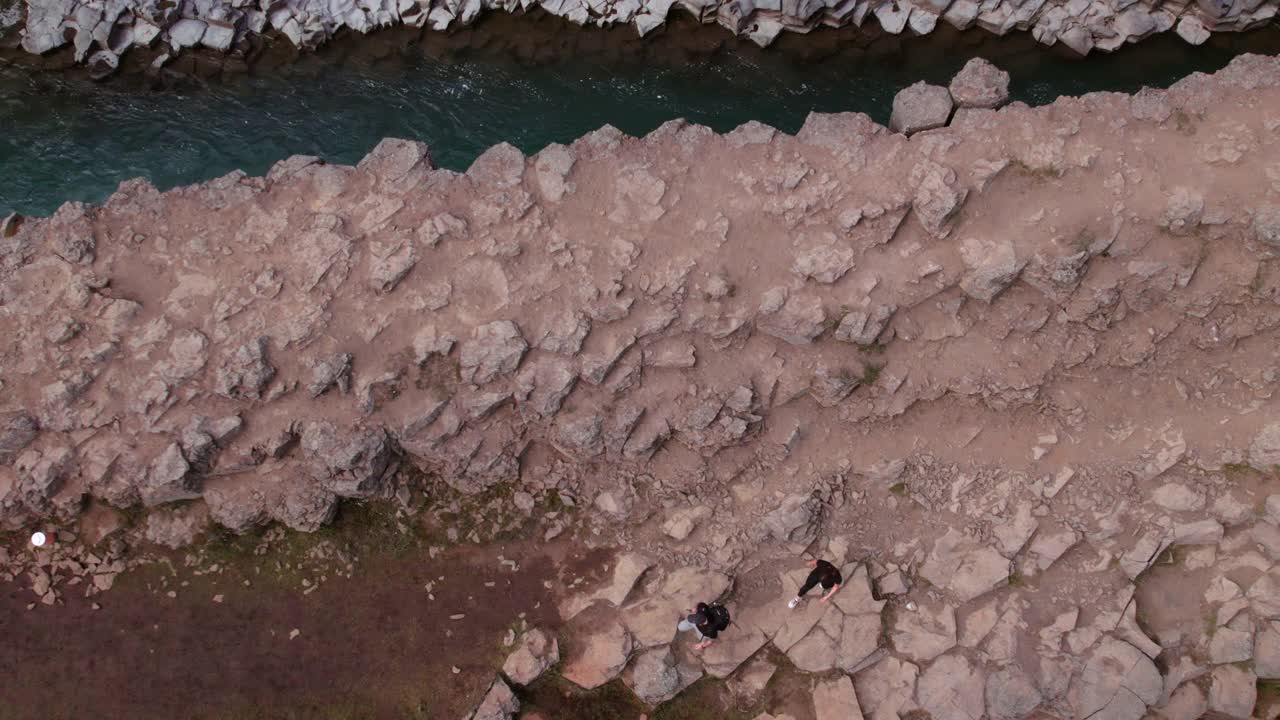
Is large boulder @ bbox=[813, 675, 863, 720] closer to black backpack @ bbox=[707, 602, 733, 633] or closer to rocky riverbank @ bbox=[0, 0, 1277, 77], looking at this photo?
black backpack @ bbox=[707, 602, 733, 633]

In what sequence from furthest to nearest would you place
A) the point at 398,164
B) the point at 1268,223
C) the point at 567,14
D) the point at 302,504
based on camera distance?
the point at 567,14 → the point at 398,164 → the point at 302,504 → the point at 1268,223

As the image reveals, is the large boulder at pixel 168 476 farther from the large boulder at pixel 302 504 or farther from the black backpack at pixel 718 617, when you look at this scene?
the black backpack at pixel 718 617

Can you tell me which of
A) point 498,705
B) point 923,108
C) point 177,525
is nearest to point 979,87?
point 923,108

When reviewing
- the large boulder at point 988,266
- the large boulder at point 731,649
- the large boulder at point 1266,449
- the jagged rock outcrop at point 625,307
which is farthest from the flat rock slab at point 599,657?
the large boulder at point 1266,449

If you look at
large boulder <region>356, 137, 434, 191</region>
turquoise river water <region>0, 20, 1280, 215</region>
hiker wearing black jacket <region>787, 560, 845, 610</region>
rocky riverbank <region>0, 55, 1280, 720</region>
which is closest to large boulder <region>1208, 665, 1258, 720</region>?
rocky riverbank <region>0, 55, 1280, 720</region>

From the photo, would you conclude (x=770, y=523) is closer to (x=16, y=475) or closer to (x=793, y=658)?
(x=793, y=658)

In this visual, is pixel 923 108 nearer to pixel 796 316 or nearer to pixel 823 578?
pixel 796 316
